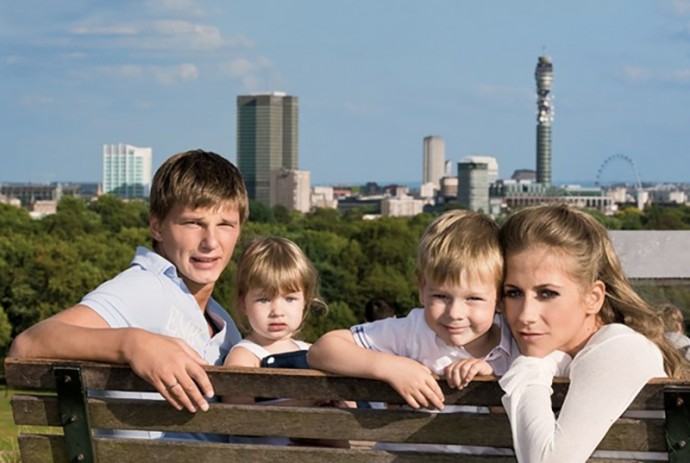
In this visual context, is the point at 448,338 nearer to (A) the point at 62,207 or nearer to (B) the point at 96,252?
(B) the point at 96,252

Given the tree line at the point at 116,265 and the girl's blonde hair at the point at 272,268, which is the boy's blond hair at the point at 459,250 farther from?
the tree line at the point at 116,265

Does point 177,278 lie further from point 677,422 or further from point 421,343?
point 677,422

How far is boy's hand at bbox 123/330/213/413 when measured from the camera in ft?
12.5

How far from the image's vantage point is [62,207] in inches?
4092

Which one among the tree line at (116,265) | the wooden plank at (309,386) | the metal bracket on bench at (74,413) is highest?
the wooden plank at (309,386)

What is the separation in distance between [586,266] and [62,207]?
4023 inches

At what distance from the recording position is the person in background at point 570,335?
3.56 metres

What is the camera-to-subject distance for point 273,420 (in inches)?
148

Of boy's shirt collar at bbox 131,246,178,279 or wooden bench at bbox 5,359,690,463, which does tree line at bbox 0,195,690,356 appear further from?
wooden bench at bbox 5,359,690,463

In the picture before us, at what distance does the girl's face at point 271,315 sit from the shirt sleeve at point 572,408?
177 centimetres

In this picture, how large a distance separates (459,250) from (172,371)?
93 cm

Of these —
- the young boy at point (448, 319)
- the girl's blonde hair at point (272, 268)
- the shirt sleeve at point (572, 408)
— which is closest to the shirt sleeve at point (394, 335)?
the young boy at point (448, 319)

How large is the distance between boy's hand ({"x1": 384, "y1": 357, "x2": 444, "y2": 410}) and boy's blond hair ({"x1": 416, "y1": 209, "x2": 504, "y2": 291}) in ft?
1.72

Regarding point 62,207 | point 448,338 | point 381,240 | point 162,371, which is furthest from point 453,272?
point 62,207
